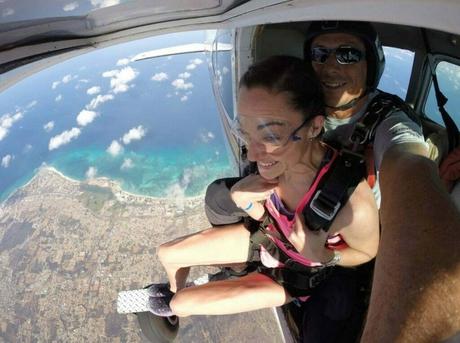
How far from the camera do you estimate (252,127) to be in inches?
44.1

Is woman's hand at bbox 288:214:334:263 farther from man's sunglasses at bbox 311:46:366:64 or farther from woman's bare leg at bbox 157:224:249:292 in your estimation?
man's sunglasses at bbox 311:46:366:64

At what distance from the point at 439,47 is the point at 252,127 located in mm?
1674

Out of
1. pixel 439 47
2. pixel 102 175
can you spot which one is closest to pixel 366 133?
pixel 439 47

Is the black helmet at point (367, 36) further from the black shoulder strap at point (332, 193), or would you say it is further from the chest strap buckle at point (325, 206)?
the chest strap buckle at point (325, 206)

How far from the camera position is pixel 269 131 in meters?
1.11

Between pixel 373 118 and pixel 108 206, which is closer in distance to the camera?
pixel 373 118

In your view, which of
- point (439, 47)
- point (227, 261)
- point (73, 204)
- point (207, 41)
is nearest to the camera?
point (227, 261)

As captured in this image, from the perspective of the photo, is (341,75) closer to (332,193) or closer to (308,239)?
(332,193)

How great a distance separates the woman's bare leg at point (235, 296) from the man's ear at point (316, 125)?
736mm

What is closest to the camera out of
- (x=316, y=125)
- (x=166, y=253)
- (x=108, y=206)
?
(x=316, y=125)

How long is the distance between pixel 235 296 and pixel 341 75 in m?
1.09

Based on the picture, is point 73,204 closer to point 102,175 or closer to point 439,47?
point 102,175

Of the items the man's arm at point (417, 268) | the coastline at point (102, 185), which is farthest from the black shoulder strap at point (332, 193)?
the coastline at point (102, 185)

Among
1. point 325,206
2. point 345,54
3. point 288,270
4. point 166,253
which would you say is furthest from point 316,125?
point 166,253
